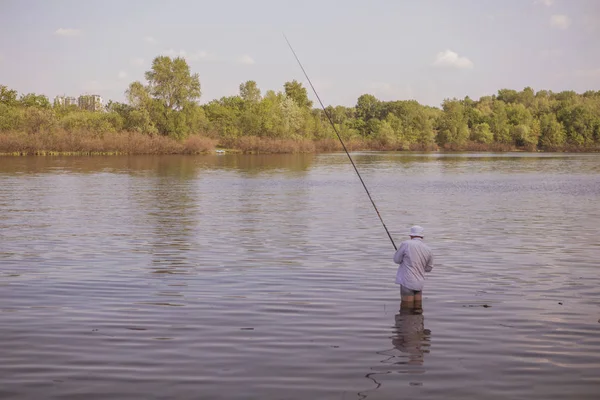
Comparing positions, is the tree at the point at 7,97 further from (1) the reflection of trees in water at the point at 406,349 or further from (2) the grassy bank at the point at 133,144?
(1) the reflection of trees in water at the point at 406,349

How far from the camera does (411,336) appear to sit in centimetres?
1108

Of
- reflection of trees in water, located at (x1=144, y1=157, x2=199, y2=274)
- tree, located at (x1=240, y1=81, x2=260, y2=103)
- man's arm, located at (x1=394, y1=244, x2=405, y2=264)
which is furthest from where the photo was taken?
tree, located at (x1=240, y1=81, x2=260, y2=103)

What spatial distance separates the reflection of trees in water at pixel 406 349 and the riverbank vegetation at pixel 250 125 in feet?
312

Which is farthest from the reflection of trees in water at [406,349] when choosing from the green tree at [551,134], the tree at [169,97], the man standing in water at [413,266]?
the green tree at [551,134]

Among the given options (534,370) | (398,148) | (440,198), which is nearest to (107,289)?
(534,370)

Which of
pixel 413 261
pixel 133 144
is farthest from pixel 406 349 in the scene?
pixel 133 144

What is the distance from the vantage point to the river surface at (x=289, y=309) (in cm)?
908

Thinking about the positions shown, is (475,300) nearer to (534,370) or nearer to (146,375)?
(534,370)

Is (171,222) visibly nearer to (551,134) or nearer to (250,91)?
(250,91)

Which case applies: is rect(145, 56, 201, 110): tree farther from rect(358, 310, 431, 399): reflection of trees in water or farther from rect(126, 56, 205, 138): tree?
rect(358, 310, 431, 399): reflection of trees in water

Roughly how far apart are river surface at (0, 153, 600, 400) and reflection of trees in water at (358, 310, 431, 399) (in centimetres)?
4

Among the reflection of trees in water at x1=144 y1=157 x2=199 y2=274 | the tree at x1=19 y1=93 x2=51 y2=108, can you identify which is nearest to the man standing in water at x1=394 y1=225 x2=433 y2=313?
the reflection of trees in water at x1=144 y1=157 x2=199 y2=274

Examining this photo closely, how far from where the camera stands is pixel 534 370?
9.48 meters

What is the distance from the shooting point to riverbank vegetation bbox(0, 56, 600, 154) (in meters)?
106
